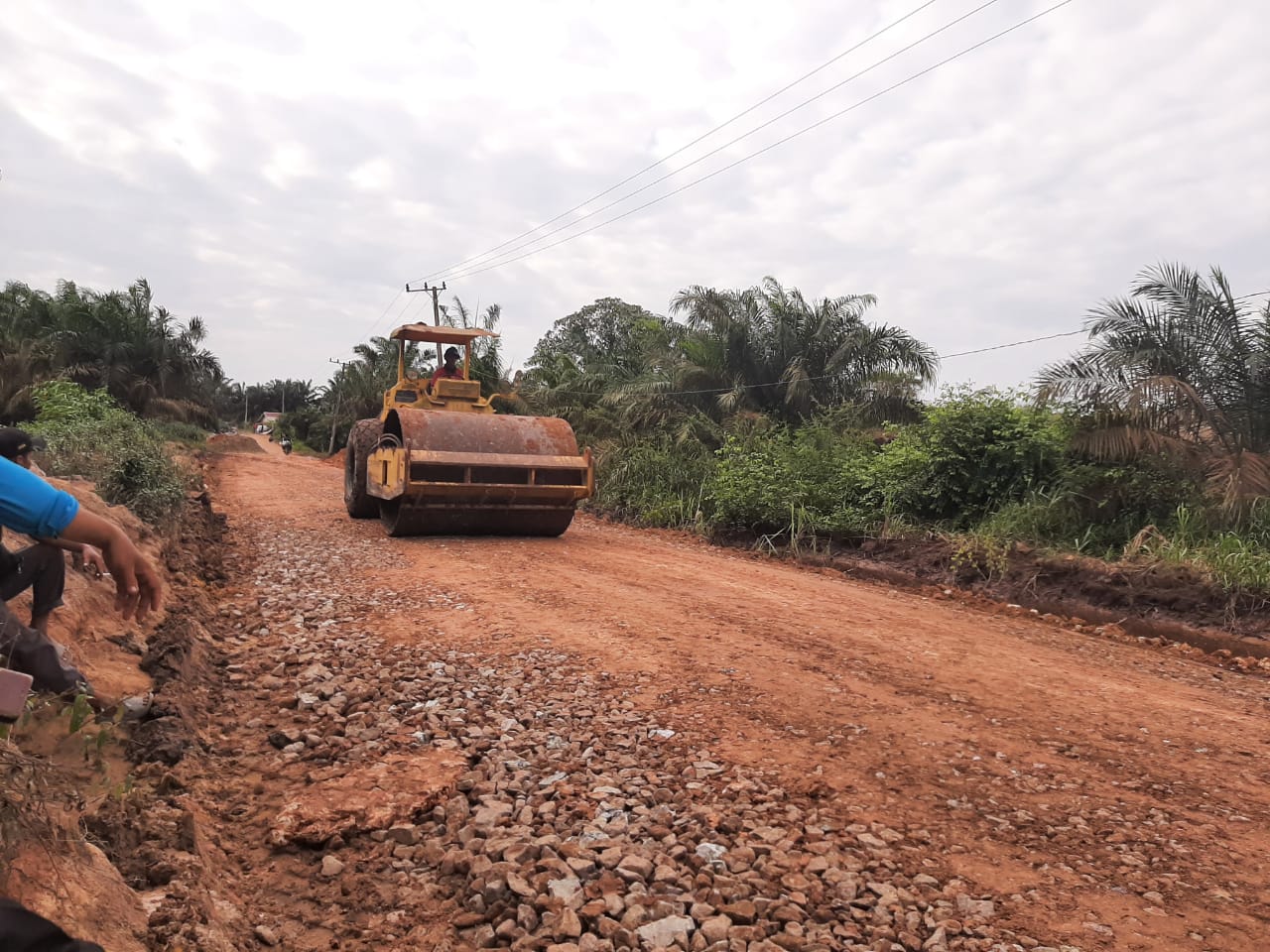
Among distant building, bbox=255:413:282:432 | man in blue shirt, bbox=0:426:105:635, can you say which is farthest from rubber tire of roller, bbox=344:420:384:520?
distant building, bbox=255:413:282:432

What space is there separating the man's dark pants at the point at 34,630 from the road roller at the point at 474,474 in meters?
5.22

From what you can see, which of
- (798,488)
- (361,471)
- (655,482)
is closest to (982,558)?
(798,488)

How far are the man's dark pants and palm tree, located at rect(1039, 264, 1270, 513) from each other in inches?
387

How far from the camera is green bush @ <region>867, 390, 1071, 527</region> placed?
34.4 feet

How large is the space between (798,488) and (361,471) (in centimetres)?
612

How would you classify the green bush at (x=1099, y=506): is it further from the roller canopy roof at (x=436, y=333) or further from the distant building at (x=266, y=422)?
the distant building at (x=266, y=422)

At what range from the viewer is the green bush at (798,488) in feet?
38.3

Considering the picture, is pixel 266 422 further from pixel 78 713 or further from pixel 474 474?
pixel 78 713

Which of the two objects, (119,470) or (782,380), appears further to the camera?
(782,380)

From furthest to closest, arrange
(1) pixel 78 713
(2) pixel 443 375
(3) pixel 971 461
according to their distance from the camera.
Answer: (2) pixel 443 375, (3) pixel 971 461, (1) pixel 78 713

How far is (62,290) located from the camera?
2972 cm

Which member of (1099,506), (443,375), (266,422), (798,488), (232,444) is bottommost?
(1099,506)

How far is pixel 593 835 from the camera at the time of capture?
301 cm

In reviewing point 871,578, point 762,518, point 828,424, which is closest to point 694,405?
point 828,424
